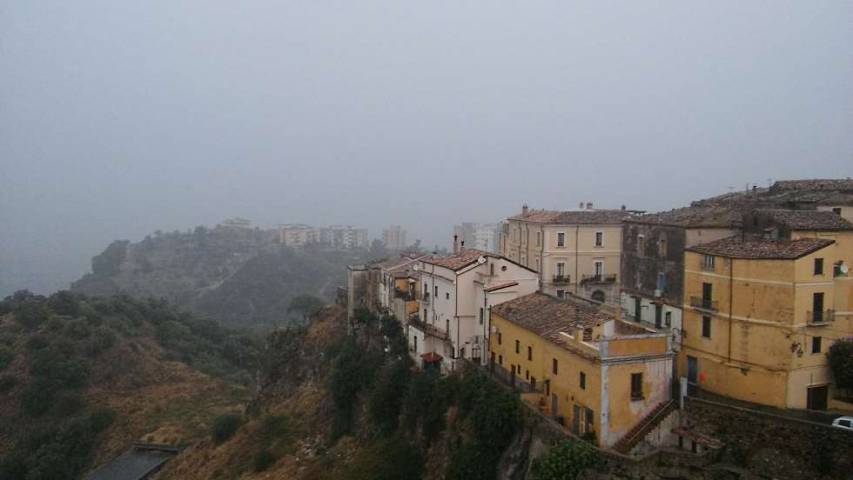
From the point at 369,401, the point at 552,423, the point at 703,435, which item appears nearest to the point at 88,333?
the point at 369,401

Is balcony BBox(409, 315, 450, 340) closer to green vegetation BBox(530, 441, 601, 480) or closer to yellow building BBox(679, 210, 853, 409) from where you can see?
green vegetation BBox(530, 441, 601, 480)

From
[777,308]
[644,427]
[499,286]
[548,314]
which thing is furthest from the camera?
[499,286]

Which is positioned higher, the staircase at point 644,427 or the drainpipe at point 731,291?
the drainpipe at point 731,291

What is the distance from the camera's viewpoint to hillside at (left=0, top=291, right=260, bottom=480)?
56.0m

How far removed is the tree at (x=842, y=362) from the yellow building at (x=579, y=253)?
738 inches

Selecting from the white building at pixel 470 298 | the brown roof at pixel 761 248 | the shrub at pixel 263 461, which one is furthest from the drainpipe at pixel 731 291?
the shrub at pixel 263 461

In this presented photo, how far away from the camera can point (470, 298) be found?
113 ft

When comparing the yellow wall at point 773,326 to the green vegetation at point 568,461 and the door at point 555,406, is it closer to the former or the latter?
the door at point 555,406

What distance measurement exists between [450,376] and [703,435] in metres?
12.7

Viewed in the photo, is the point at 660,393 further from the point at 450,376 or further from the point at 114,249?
the point at 114,249

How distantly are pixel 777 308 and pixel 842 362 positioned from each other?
296cm

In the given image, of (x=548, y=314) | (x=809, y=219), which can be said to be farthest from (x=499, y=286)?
(x=809, y=219)

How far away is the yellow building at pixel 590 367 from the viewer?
76.2 ft

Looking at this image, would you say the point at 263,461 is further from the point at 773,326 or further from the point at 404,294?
the point at 773,326
